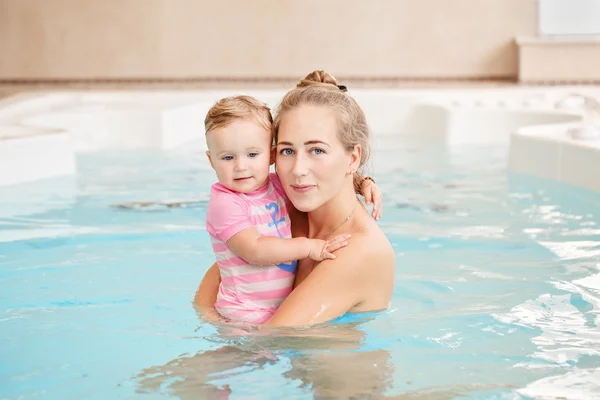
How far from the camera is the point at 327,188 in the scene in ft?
7.31

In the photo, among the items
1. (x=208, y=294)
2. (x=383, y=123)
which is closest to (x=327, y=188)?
(x=208, y=294)

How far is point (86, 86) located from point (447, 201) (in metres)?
7.29

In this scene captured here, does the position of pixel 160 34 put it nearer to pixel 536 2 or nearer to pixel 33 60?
pixel 33 60

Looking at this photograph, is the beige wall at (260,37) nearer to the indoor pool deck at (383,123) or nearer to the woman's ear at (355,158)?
the indoor pool deck at (383,123)

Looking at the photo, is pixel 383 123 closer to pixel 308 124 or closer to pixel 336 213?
pixel 336 213

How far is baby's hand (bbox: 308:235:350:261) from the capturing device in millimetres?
2166

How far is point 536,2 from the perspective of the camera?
35.6 feet

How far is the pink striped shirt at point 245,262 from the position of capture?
2.19m

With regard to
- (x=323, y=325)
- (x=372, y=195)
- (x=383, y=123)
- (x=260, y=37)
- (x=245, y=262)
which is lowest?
(x=383, y=123)

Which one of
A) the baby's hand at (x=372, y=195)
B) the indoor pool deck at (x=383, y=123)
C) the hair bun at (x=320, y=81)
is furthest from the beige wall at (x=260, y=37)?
the hair bun at (x=320, y=81)

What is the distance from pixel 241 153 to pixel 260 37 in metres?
9.08

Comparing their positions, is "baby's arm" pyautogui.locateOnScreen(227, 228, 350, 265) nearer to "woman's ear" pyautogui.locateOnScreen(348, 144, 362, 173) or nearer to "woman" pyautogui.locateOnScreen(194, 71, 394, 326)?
"woman" pyautogui.locateOnScreen(194, 71, 394, 326)

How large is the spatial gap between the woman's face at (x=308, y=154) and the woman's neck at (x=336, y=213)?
0.27 feet

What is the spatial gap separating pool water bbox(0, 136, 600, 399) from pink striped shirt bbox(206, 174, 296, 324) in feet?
0.26
